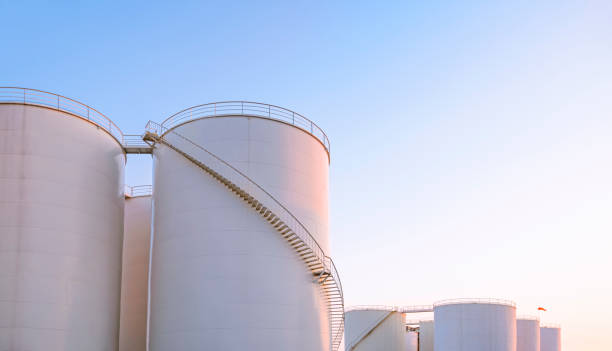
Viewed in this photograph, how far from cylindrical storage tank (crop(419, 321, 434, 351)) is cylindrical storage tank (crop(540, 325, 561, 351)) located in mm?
13006

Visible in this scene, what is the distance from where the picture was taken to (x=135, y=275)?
3584 cm

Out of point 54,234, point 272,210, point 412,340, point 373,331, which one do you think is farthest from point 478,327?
point 54,234

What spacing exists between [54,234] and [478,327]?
1261 inches

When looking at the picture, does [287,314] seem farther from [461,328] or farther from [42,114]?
[461,328]

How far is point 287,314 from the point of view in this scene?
27453mm

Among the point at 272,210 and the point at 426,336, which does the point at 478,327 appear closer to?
the point at 426,336

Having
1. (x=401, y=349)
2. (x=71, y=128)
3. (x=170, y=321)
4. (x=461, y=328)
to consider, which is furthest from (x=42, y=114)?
(x=401, y=349)

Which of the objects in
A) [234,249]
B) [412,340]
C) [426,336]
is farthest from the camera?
[412,340]

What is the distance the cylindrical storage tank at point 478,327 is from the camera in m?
46.8

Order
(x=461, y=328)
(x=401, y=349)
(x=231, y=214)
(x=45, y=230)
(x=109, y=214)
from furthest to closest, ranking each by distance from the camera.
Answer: (x=401, y=349) < (x=461, y=328) < (x=109, y=214) < (x=231, y=214) < (x=45, y=230)

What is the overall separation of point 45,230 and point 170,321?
21.0 feet

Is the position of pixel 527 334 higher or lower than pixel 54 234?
lower

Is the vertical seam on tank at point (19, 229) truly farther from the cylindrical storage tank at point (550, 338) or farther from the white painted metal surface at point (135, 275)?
the cylindrical storage tank at point (550, 338)

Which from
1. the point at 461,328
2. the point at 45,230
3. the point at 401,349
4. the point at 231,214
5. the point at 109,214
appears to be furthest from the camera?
the point at 401,349
